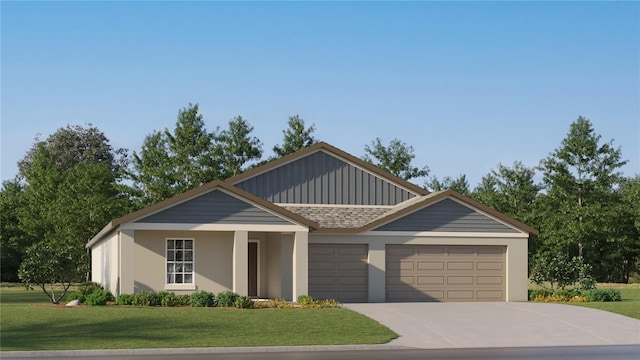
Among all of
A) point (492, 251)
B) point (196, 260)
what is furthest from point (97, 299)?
point (492, 251)

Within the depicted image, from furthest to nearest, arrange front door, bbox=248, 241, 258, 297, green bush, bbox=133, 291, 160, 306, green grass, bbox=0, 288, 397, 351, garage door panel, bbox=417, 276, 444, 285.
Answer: front door, bbox=248, 241, 258, 297 < garage door panel, bbox=417, 276, 444, 285 < green bush, bbox=133, 291, 160, 306 < green grass, bbox=0, 288, 397, 351

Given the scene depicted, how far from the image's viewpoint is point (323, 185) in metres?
40.1

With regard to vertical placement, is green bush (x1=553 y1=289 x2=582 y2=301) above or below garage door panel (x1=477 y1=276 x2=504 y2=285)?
Answer: below

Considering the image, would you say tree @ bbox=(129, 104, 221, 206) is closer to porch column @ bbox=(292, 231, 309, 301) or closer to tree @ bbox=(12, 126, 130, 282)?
tree @ bbox=(12, 126, 130, 282)

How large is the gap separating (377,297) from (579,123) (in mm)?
35582

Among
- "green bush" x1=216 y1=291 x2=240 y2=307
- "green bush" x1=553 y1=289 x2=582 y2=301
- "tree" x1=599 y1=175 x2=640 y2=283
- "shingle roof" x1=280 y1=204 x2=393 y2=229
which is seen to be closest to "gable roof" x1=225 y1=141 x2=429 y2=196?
"shingle roof" x1=280 y1=204 x2=393 y2=229

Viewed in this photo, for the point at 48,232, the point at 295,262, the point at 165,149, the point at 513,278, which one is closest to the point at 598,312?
the point at 513,278

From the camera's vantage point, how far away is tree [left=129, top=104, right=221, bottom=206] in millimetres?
57094

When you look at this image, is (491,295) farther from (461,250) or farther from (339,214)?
(339,214)

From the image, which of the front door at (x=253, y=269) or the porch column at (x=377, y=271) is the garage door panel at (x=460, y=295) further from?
the front door at (x=253, y=269)

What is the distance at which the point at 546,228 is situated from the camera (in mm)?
67000

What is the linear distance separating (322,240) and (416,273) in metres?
4.02

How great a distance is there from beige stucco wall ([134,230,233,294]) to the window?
21 centimetres

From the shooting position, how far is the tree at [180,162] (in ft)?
187
